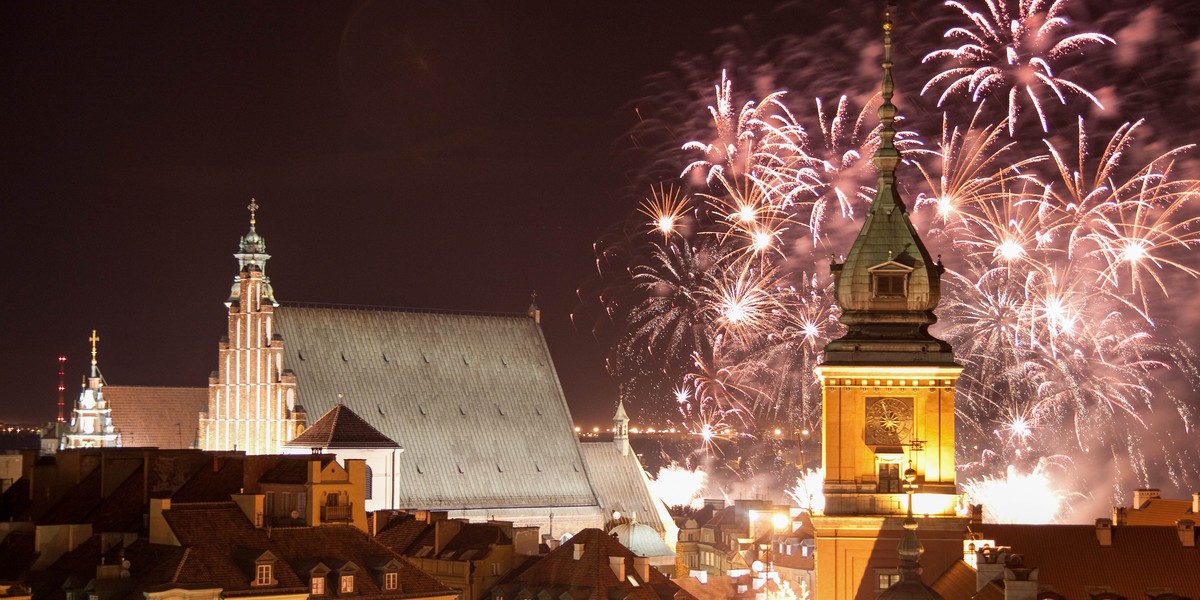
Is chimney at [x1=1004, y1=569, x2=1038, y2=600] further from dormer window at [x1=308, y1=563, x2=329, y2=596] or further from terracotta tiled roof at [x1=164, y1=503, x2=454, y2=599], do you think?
dormer window at [x1=308, y1=563, x2=329, y2=596]

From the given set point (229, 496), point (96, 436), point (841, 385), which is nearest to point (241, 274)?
point (96, 436)

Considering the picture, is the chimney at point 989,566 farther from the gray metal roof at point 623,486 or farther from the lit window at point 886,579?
the gray metal roof at point 623,486

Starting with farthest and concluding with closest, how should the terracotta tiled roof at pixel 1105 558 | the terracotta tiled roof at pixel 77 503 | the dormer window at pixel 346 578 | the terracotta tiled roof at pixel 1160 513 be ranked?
the terracotta tiled roof at pixel 77 503
the dormer window at pixel 346 578
the terracotta tiled roof at pixel 1160 513
the terracotta tiled roof at pixel 1105 558

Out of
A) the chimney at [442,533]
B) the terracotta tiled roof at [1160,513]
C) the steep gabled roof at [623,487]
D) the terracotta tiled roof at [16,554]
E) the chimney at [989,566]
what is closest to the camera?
the chimney at [989,566]

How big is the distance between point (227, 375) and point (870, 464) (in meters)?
55.7

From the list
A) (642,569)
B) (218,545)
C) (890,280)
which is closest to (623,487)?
(642,569)

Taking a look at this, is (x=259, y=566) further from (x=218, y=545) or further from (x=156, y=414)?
(x=156, y=414)

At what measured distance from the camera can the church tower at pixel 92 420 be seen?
119375 mm

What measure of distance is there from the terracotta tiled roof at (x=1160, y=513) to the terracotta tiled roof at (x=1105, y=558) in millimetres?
7908

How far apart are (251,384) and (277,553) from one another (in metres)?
35.6

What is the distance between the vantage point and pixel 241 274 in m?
103

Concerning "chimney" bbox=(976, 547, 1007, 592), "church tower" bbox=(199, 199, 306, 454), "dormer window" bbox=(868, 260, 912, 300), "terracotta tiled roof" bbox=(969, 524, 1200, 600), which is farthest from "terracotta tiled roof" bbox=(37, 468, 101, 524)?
"chimney" bbox=(976, 547, 1007, 592)

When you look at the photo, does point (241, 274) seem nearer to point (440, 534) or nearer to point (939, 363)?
point (440, 534)

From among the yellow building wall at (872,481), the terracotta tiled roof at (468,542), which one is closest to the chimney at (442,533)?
the terracotta tiled roof at (468,542)
